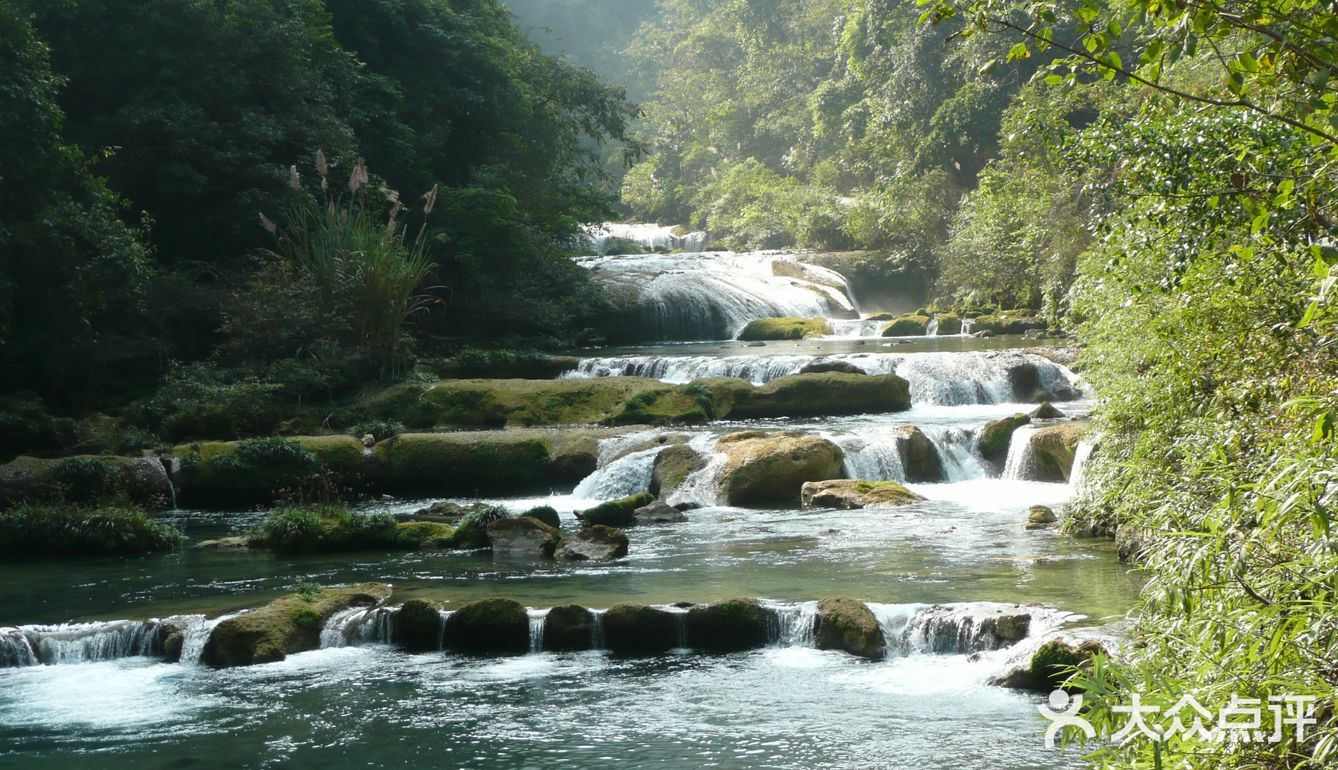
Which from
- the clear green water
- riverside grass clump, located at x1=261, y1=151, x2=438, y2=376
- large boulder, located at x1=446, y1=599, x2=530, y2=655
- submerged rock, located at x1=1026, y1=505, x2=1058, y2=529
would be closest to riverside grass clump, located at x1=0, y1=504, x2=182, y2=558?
the clear green water

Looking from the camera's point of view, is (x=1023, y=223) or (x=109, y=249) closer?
(x=109, y=249)

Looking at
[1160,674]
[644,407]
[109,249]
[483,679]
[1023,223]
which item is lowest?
[483,679]

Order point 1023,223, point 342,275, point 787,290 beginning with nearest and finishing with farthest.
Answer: point 342,275 < point 1023,223 < point 787,290

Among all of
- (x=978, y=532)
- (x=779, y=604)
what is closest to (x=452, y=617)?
(x=779, y=604)

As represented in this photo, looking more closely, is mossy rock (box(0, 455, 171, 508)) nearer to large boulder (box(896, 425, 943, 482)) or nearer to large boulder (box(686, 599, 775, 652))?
large boulder (box(686, 599, 775, 652))

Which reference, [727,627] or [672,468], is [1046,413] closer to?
[672,468]

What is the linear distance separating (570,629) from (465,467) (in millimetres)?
7360

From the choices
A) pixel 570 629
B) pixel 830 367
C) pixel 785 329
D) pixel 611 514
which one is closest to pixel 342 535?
pixel 611 514

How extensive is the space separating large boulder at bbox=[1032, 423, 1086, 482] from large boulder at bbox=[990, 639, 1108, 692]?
21.9ft

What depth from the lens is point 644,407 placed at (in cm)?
1883

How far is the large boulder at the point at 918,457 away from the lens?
15984 millimetres

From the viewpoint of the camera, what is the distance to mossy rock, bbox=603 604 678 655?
9.39m

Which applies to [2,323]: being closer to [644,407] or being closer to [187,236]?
[187,236]

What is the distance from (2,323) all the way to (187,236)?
650 centimetres
